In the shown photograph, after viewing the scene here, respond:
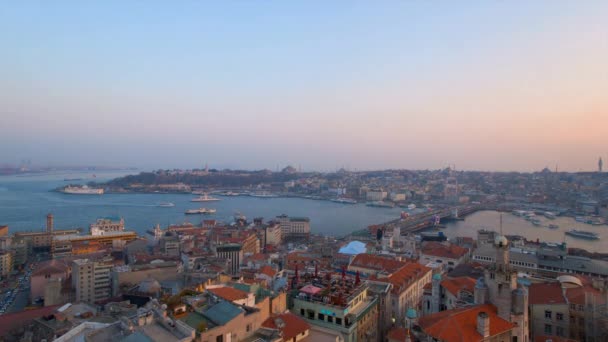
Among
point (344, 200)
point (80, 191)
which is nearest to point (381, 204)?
point (344, 200)

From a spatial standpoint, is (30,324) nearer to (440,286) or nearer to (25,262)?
(440,286)

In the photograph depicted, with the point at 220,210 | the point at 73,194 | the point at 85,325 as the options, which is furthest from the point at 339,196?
the point at 85,325

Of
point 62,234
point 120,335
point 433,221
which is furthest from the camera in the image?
point 433,221

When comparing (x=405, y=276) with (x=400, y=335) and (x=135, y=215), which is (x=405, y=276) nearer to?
(x=400, y=335)

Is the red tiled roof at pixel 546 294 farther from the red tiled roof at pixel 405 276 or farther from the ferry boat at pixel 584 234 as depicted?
the ferry boat at pixel 584 234

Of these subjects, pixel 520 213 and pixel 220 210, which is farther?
pixel 220 210

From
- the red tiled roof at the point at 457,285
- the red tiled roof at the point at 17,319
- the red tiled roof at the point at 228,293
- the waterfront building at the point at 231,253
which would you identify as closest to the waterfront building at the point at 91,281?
the red tiled roof at the point at 17,319

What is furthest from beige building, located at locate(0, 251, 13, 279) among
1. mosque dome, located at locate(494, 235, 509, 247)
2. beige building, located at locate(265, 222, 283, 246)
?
mosque dome, located at locate(494, 235, 509, 247)
